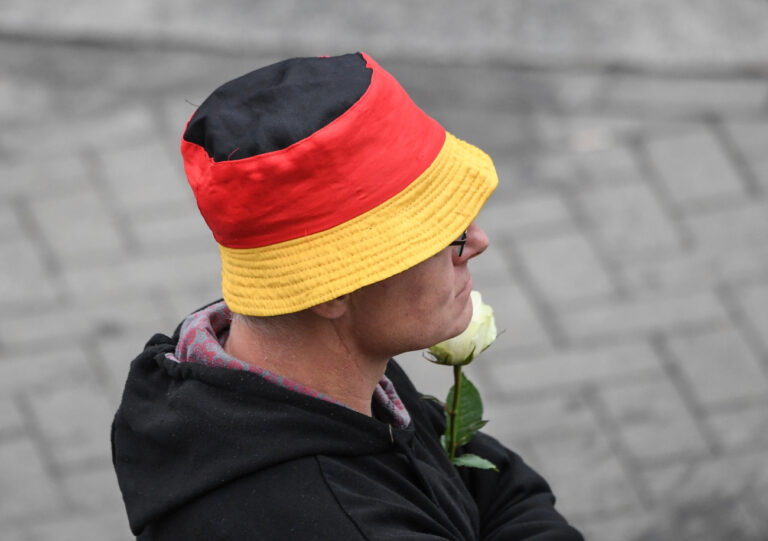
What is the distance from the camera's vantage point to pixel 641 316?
4016 millimetres

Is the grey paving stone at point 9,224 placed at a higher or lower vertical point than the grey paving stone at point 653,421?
higher

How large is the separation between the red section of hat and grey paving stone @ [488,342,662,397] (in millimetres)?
2457

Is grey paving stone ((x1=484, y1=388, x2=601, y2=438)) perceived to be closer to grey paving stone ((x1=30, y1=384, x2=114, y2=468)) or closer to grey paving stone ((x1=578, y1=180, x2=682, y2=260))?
grey paving stone ((x1=578, y1=180, x2=682, y2=260))

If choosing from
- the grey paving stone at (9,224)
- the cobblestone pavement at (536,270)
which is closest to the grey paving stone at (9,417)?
the cobblestone pavement at (536,270)

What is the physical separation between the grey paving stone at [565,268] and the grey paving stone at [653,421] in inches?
19.3

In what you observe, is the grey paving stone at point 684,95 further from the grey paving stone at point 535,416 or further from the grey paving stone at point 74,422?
the grey paving stone at point 74,422

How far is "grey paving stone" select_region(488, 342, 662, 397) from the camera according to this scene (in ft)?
12.6

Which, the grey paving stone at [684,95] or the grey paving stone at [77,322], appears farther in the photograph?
the grey paving stone at [684,95]

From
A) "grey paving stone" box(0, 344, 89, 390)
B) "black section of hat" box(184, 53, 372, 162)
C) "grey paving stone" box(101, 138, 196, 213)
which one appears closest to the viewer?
"black section of hat" box(184, 53, 372, 162)

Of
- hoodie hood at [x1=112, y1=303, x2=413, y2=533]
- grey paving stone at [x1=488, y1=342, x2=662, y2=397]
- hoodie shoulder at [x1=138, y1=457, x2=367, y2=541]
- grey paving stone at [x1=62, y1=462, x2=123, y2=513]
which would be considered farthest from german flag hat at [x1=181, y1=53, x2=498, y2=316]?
grey paving stone at [x1=488, y1=342, x2=662, y2=397]

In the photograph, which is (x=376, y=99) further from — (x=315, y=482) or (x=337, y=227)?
(x=315, y=482)

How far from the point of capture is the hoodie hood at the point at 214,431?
57.3 inches

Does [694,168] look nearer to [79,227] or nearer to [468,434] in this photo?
[79,227]

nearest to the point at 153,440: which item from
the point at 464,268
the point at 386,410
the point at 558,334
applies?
the point at 386,410
